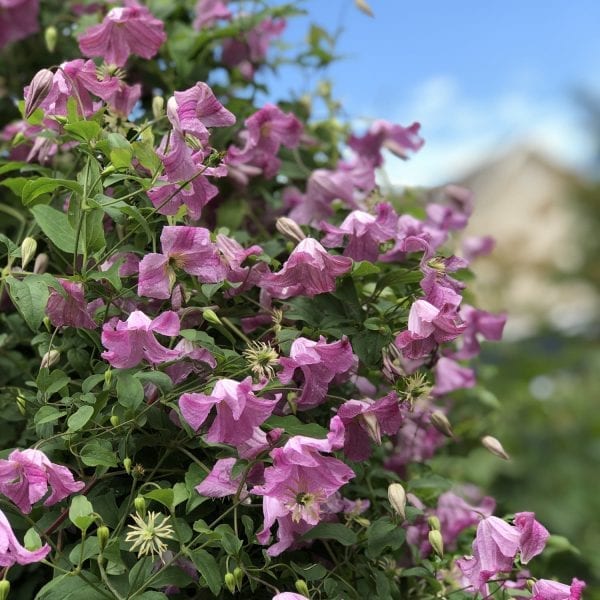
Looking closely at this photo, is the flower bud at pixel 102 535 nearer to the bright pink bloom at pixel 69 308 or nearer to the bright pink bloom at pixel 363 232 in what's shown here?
the bright pink bloom at pixel 69 308

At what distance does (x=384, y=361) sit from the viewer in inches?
31.4

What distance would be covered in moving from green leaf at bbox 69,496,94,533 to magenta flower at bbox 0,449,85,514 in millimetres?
25

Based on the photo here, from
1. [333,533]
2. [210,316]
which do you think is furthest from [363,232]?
[333,533]

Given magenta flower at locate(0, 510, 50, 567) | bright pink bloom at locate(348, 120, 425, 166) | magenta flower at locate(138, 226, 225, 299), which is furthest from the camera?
bright pink bloom at locate(348, 120, 425, 166)

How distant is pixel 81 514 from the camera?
2.17 ft

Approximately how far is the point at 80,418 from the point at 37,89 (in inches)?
11.8

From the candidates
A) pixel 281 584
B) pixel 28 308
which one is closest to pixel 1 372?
pixel 28 308

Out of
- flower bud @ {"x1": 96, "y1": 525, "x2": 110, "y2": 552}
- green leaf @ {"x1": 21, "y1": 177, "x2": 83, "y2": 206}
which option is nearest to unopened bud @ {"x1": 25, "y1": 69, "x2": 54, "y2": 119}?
green leaf @ {"x1": 21, "y1": 177, "x2": 83, "y2": 206}

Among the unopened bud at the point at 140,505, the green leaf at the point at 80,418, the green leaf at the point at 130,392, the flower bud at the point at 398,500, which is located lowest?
the flower bud at the point at 398,500

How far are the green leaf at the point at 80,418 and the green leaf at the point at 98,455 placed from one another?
0.02 meters

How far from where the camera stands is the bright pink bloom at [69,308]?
Answer: 750mm

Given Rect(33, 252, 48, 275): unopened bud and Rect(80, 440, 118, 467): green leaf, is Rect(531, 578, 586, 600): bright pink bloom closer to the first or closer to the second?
Rect(80, 440, 118, 467): green leaf

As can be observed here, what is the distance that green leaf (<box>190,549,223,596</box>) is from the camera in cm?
67

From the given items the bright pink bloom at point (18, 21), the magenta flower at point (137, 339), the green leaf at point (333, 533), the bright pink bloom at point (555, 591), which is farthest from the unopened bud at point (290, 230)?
the bright pink bloom at point (18, 21)
